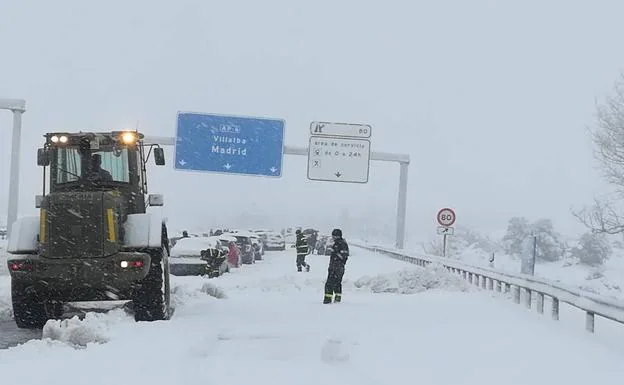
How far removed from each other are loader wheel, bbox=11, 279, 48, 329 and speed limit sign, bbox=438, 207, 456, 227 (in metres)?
16.4

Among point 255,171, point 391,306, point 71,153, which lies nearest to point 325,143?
point 255,171

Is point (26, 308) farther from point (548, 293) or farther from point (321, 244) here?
point (321, 244)

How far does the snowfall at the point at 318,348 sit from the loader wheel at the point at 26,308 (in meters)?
1.13

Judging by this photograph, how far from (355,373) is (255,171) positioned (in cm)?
1911

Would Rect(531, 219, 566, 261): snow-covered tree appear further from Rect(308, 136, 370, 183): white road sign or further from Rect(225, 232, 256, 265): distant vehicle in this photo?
Rect(308, 136, 370, 183): white road sign

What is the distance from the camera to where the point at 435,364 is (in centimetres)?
737

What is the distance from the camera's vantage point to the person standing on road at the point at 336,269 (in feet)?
46.9

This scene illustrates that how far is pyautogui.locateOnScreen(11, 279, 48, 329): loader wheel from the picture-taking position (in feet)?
34.3

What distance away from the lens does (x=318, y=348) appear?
8.15m

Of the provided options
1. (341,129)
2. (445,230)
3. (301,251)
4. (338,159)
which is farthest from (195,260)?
(445,230)

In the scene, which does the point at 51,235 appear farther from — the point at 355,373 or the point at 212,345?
the point at 355,373

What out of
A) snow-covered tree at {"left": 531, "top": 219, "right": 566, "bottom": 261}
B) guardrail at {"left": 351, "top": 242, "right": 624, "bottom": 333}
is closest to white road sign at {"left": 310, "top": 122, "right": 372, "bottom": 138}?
guardrail at {"left": 351, "top": 242, "right": 624, "bottom": 333}

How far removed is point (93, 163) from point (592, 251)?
2901 inches

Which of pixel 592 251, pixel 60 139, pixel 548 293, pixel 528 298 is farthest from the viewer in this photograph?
pixel 592 251
